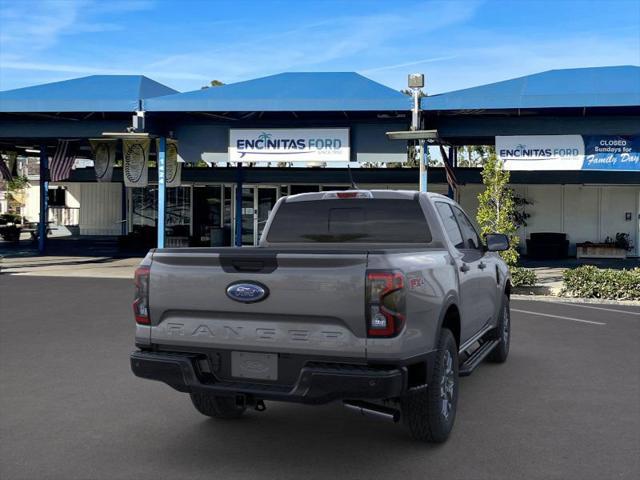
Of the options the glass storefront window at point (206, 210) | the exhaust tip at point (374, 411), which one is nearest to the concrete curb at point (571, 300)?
the exhaust tip at point (374, 411)

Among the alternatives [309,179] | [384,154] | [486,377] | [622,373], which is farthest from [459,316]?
[309,179]

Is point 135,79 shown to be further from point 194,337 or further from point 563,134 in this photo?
point 194,337

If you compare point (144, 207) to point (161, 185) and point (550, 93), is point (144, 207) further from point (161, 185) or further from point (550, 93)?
point (550, 93)

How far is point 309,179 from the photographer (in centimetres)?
2711

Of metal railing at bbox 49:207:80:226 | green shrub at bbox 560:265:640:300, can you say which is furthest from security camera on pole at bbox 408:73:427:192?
metal railing at bbox 49:207:80:226

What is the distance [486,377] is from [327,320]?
3439 mm

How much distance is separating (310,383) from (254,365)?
0.45 m

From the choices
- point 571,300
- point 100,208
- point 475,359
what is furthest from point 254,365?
point 100,208

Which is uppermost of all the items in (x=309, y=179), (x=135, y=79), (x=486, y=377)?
(x=135, y=79)

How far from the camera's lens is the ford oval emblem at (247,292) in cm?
420

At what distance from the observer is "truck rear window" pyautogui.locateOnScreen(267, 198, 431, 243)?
5.69m

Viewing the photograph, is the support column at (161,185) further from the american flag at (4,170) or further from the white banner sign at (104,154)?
the american flag at (4,170)

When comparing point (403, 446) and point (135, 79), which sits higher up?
point (135, 79)

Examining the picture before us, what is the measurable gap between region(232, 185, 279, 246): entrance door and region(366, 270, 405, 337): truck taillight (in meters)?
23.5
